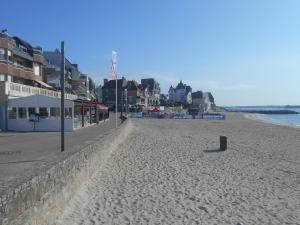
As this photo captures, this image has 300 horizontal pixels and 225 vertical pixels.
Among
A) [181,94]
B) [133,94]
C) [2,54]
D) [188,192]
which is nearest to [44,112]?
[2,54]

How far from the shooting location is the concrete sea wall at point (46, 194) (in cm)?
537

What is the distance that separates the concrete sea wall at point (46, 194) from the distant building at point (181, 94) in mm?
164484

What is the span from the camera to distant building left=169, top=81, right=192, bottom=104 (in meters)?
177

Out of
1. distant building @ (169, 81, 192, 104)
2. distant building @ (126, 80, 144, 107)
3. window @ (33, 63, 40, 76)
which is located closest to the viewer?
window @ (33, 63, 40, 76)

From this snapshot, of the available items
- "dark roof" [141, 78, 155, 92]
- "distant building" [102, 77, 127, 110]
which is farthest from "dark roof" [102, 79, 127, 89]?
"dark roof" [141, 78, 155, 92]

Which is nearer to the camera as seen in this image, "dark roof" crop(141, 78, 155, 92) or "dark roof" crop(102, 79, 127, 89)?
"dark roof" crop(102, 79, 127, 89)

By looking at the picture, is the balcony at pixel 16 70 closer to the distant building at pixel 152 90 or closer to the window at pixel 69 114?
the window at pixel 69 114

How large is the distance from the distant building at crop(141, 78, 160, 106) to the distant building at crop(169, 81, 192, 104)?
2097 centimetres

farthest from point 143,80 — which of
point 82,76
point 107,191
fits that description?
point 107,191

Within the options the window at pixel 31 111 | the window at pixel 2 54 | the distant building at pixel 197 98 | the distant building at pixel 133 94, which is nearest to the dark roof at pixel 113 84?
the distant building at pixel 133 94

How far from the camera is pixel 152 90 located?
485ft

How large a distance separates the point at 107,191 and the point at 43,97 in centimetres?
2155

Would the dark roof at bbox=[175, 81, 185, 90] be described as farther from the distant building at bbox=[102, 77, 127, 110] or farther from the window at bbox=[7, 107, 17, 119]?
the window at bbox=[7, 107, 17, 119]

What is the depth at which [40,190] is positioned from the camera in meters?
6.70
